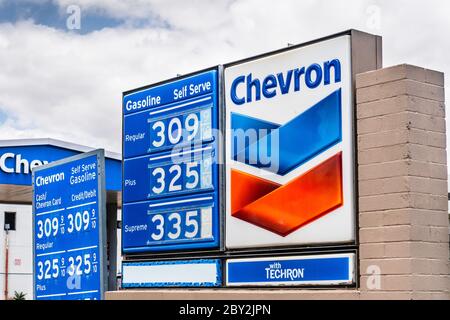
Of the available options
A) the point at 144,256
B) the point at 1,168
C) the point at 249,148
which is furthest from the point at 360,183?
the point at 1,168

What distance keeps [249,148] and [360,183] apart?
6.33 ft

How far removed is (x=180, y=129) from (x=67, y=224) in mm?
3964

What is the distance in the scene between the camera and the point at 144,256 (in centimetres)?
1302

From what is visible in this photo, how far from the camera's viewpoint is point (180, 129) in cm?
1251

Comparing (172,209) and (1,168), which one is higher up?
(1,168)

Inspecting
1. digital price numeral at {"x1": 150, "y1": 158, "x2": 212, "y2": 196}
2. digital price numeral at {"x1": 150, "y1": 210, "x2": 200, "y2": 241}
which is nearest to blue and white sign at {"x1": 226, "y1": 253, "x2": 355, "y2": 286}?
digital price numeral at {"x1": 150, "y1": 210, "x2": 200, "y2": 241}

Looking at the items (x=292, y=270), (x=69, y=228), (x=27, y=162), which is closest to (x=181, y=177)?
(x=292, y=270)

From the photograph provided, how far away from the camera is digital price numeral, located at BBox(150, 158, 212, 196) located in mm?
12031

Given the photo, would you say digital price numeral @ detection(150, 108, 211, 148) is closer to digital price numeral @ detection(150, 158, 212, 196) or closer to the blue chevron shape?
digital price numeral @ detection(150, 158, 212, 196)

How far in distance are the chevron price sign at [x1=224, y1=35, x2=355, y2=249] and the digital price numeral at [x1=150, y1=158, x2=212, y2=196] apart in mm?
462

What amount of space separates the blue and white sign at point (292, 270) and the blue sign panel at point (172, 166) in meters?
0.65

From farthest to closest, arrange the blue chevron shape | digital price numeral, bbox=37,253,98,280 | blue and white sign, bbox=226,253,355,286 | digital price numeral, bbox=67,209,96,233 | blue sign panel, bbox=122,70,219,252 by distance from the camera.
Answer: digital price numeral, bbox=67,209,96,233, digital price numeral, bbox=37,253,98,280, blue sign panel, bbox=122,70,219,252, the blue chevron shape, blue and white sign, bbox=226,253,355,286

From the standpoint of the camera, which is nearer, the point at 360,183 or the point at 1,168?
the point at 360,183
